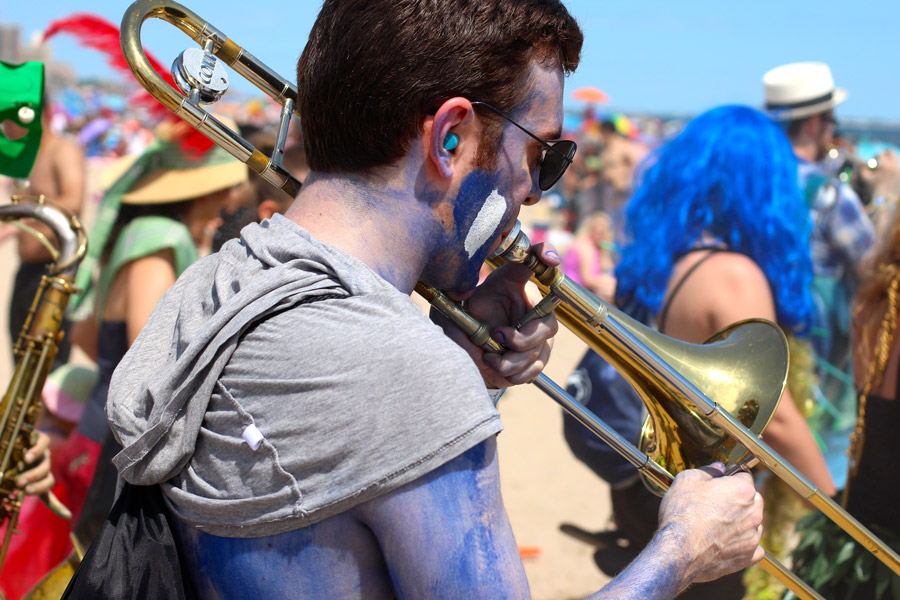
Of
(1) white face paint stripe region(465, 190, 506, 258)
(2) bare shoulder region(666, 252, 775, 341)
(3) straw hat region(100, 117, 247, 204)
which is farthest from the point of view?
(3) straw hat region(100, 117, 247, 204)

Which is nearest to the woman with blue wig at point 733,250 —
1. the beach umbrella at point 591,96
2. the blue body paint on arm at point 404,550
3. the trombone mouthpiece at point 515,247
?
the trombone mouthpiece at point 515,247

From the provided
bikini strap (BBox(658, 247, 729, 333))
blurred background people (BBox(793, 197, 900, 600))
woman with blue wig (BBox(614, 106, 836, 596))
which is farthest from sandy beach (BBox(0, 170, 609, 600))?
bikini strap (BBox(658, 247, 729, 333))

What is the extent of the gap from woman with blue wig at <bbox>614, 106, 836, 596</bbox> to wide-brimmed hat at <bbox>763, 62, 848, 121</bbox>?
7.47 ft

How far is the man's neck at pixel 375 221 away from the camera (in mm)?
1216

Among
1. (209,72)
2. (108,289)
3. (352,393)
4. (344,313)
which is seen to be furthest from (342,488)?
(108,289)

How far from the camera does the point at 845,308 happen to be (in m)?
4.54

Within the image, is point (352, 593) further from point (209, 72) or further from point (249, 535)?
point (209, 72)

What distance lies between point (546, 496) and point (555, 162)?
14.4ft

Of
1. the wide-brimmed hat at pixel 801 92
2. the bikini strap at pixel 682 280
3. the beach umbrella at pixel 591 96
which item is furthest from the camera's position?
the beach umbrella at pixel 591 96

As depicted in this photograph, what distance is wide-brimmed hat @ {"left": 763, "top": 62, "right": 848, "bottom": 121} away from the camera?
5094 mm

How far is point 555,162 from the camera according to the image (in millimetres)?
1356

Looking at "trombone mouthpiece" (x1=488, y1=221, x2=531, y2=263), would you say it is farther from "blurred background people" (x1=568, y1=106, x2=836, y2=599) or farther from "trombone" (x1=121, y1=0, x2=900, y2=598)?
"blurred background people" (x1=568, y1=106, x2=836, y2=599)

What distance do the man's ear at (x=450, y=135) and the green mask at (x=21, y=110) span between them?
1512 millimetres

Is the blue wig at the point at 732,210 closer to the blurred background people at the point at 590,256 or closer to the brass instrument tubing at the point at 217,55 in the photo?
the brass instrument tubing at the point at 217,55
